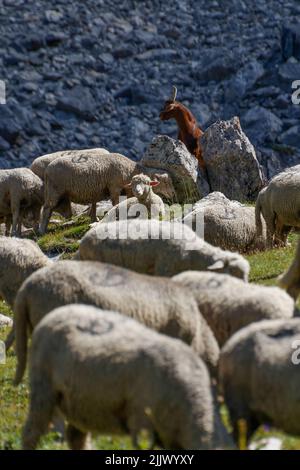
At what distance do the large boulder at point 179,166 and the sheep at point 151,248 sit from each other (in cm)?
1116

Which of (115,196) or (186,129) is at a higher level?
(115,196)

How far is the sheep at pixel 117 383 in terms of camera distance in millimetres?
8391

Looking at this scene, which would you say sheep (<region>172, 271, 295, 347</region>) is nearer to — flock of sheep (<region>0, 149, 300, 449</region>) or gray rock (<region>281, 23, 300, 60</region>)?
flock of sheep (<region>0, 149, 300, 449</region>)

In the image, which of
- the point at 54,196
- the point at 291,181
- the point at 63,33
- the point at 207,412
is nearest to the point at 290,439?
the point at 207,412

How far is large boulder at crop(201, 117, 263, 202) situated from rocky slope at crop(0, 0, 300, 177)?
14.2 meters

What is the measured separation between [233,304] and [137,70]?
1454 inches

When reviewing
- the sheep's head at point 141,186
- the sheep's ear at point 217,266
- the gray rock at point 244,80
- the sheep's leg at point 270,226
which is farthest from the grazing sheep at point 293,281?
the gray rock at point 244,80

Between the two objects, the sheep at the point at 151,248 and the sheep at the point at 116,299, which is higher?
the sheep at the point at 116,299

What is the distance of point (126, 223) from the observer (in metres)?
14.4

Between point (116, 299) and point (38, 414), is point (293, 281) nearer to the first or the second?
point (116, 299)

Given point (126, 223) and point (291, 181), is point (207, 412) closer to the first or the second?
point (126, 223)

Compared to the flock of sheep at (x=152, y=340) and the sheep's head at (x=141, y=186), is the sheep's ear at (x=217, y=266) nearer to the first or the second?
the flock of sheep at (x=152, y=340)

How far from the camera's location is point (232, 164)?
26141mm

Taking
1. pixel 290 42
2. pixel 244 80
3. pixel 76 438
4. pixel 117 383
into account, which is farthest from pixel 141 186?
pixel 290 42
